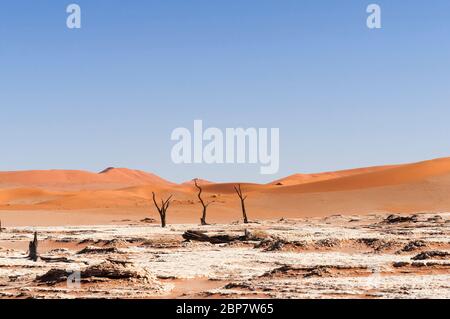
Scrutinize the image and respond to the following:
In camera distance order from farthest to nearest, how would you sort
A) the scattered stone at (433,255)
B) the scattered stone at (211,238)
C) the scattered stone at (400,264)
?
1. the scattered stone at (211,238)
2. the scattered stone at (433,255)
3. the scattered stone at (400,264)

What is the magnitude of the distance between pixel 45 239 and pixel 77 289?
24127 millimetres

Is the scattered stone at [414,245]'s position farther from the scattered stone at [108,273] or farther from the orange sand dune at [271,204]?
the orange sand dune at [271,204]

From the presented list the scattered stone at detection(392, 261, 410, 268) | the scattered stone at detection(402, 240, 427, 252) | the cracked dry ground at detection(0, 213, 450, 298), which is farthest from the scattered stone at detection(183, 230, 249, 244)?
the scattered stone at detection(392, 261, 410, 268)

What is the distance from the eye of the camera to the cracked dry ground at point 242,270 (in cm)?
1697

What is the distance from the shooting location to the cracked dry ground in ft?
55.7


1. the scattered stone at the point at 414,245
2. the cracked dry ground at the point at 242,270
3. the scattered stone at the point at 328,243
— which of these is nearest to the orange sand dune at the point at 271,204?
the cracked dry ground at the point at 242,270

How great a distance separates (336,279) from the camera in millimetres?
18969

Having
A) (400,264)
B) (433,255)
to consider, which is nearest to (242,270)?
(400,264)

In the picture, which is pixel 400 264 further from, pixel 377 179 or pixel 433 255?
pixel 377 179

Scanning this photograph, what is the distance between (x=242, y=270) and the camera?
22328 millimetres

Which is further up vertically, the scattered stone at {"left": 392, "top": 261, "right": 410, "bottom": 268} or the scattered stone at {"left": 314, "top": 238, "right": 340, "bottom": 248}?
the scattered stone at {"left": 392, "top": 261, "right": 410, "bottom": 268}

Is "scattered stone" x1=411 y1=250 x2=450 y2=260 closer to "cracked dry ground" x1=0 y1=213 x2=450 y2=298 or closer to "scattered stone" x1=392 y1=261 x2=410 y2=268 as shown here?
"cracked dry ground" x1=0 y1=213 x2=450 y2=298
